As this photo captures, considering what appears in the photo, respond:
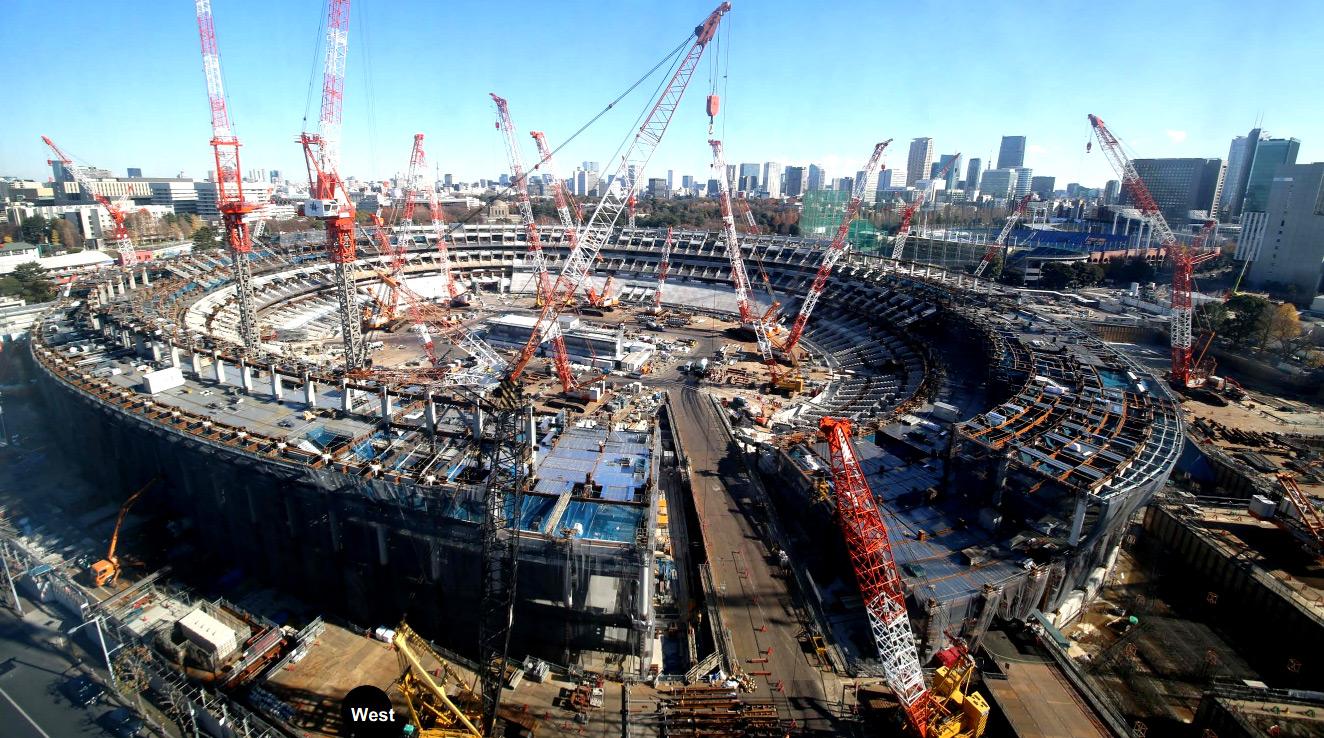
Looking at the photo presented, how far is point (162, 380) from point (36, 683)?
1329 centimetres

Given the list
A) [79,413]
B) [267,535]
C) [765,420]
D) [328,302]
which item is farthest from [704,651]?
[328,302]

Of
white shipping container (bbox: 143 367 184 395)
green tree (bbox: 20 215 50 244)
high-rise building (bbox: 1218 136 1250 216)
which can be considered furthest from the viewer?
high-rise building (bbox: 1218 136 1250 216)

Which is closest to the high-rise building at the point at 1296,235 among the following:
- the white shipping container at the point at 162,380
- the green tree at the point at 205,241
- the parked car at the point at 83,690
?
the white shipping container at the point at 162,380

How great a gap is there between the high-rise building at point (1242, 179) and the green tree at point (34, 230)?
22454 centimetres

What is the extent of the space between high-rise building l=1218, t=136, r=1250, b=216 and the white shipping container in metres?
207

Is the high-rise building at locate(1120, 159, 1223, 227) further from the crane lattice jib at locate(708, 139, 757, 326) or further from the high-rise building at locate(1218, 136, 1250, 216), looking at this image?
the crane lattice jib at locate(708, 139, 757, 326)

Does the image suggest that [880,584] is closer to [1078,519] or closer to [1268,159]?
[1078,519]

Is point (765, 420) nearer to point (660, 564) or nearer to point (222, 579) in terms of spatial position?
point (660, 564)

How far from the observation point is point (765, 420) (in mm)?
40250

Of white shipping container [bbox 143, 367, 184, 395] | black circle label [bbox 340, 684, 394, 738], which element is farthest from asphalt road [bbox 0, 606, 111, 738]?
white shipping container [bbox 143, 367, 184, 395]

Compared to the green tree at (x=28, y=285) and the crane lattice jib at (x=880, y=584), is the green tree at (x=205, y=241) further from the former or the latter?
the crane lattice jib at (x=880, y=584)

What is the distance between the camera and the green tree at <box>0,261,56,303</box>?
2224 inches

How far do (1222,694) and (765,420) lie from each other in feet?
81.3

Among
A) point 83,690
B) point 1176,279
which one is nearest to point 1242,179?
point 1176,279
